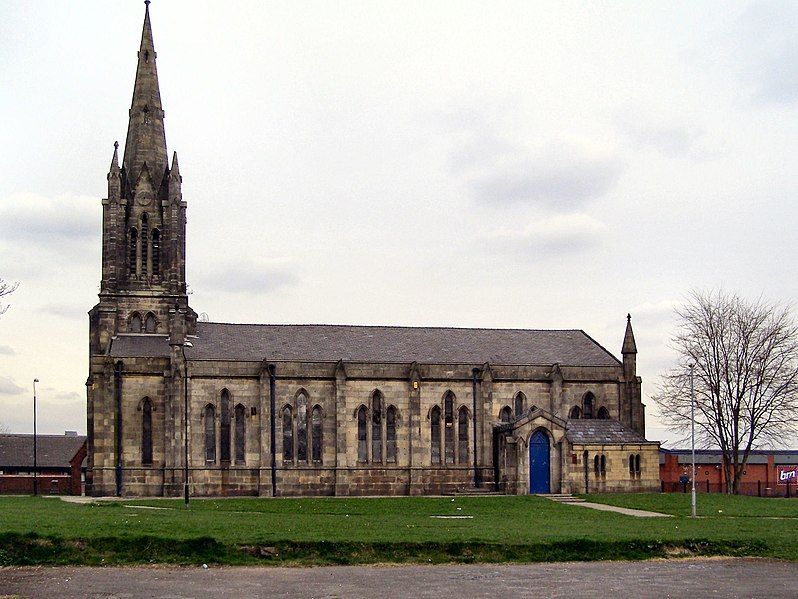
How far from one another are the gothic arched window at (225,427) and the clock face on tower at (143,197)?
567 inches

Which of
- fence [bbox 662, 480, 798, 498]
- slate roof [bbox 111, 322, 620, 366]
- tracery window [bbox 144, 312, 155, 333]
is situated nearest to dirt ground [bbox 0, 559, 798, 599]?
slate roof [bbox 111, 322, 620, 366]

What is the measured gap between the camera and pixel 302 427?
216 feet

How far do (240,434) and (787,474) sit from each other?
1793 inches

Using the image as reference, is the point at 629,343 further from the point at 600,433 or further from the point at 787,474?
the point at 787,474

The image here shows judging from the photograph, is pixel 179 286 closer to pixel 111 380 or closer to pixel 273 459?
pixel 111 380

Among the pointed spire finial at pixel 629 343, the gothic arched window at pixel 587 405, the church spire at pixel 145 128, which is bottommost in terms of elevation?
the gothic arched window at pixel 587 405

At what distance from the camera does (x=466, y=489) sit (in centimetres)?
6644

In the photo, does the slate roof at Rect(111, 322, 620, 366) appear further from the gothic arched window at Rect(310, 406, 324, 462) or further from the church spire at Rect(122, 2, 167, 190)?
the church spire at Rect(122, 2, 167, 190)

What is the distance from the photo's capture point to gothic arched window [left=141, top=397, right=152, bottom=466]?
64.2 meters

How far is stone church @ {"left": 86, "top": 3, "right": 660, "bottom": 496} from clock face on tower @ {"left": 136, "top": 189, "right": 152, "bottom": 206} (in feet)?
0.30

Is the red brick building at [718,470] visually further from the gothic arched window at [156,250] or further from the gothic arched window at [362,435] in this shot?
the gothic arched window at [156,250]

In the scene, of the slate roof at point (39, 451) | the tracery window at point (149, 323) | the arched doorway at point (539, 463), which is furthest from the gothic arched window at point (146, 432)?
the slate roof at point (39, 451)

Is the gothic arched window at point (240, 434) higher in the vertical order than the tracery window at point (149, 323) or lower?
lower

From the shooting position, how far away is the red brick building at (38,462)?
90394 millimetres
